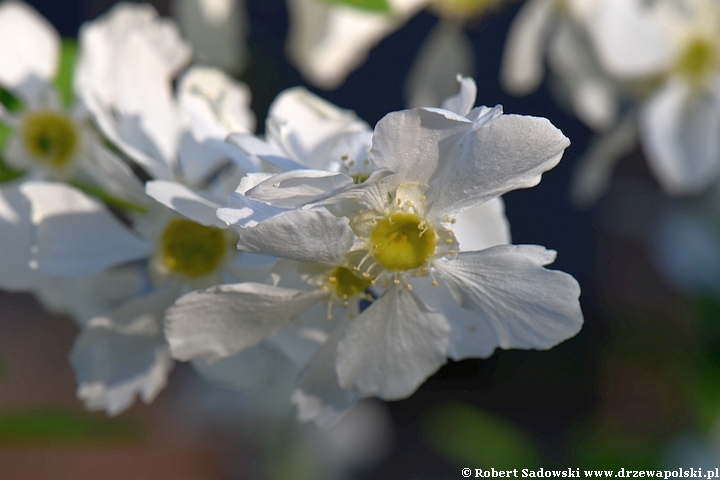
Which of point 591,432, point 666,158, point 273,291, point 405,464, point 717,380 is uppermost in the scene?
point 273,291

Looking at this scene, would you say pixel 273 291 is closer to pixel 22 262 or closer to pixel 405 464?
pixel 22 262

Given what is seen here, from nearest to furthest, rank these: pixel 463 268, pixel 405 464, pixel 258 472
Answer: pixel 463 268, pixel 258 472, pixel 405 464

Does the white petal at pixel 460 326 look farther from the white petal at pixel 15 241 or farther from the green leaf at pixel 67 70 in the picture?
the green leaf at pixel 67 70

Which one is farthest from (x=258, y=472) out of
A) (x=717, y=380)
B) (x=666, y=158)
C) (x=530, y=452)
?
(x=666, y=158)

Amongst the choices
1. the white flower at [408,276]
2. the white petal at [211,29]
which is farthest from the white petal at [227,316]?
the white petal at [211,29]

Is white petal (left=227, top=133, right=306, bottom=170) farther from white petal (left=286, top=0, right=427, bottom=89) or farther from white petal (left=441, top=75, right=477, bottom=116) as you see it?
white petal (left=286, top=0, right=427, bottom=89)

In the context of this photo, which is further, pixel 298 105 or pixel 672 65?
pixel 672 65

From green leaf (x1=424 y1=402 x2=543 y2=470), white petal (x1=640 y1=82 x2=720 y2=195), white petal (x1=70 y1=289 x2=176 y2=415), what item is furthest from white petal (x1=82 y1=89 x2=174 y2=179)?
green leaf (x1=424 y1=402 x2=543 y2=470)
